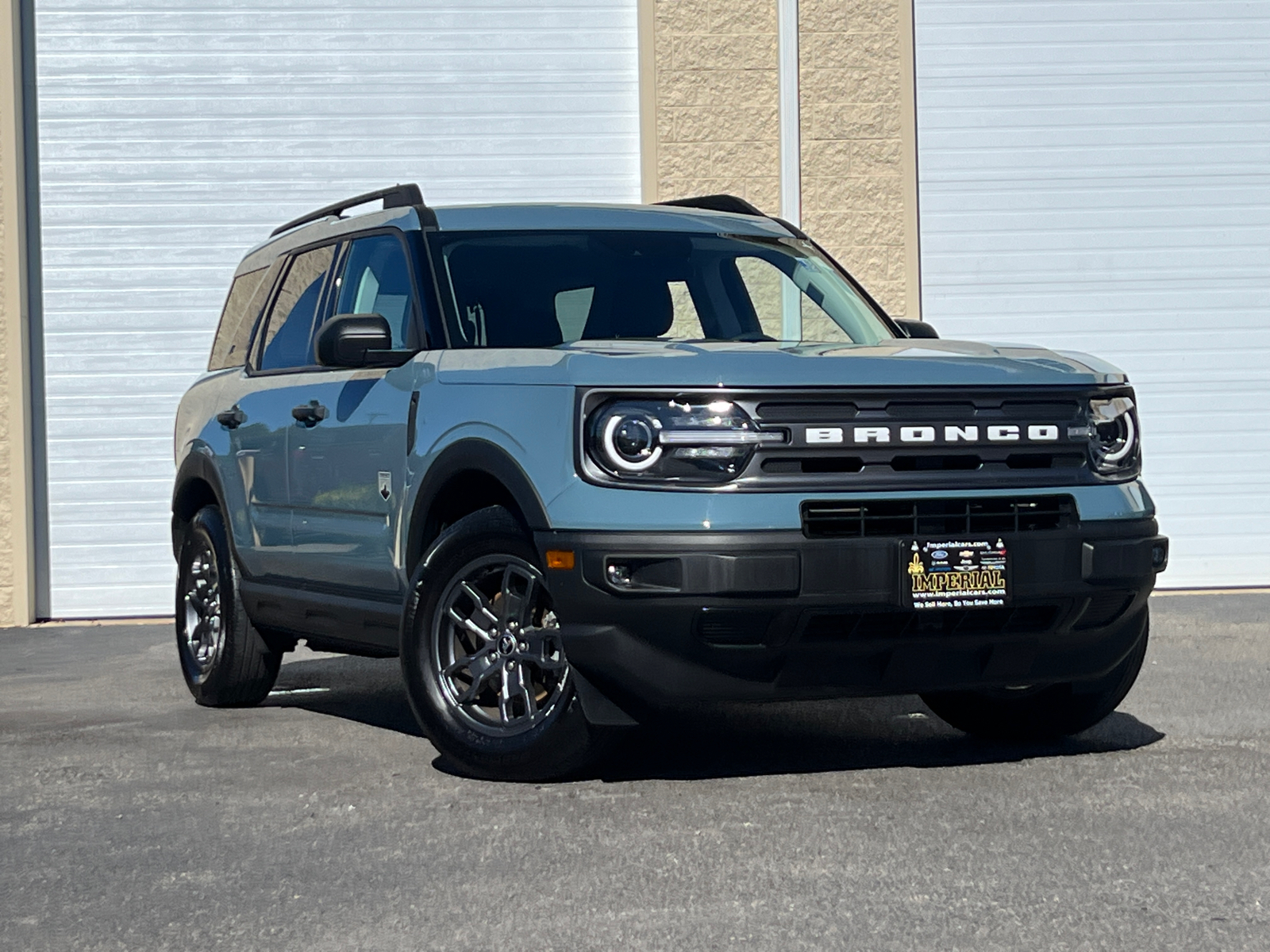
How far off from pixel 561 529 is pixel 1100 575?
158 cm

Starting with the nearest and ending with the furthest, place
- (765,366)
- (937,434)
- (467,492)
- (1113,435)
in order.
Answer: (765,366), (937,434), (1113,435), (467,492)

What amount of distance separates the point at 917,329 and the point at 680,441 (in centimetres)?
240

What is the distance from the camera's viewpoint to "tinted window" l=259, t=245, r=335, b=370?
7.54m

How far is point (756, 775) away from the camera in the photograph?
19.1 feet

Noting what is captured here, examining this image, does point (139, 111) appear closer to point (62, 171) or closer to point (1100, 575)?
point (62, 171)

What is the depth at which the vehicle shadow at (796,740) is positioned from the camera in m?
6.03

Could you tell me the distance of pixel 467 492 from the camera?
20.2 feet

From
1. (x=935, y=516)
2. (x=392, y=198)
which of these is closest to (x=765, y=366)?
(x=935, y=516)

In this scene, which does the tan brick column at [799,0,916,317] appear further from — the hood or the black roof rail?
the hood

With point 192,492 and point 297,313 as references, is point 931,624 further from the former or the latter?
point 192,492

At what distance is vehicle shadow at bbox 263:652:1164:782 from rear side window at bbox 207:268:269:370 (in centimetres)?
153

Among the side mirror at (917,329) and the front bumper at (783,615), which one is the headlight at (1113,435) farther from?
the side mirror at (917,329)

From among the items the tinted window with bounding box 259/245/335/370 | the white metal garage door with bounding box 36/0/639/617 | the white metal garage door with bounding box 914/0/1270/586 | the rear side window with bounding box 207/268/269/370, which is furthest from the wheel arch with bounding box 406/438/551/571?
the white metal garage door with bounding box 914/0/1270/586

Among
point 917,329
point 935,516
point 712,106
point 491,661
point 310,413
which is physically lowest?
point 491,661
